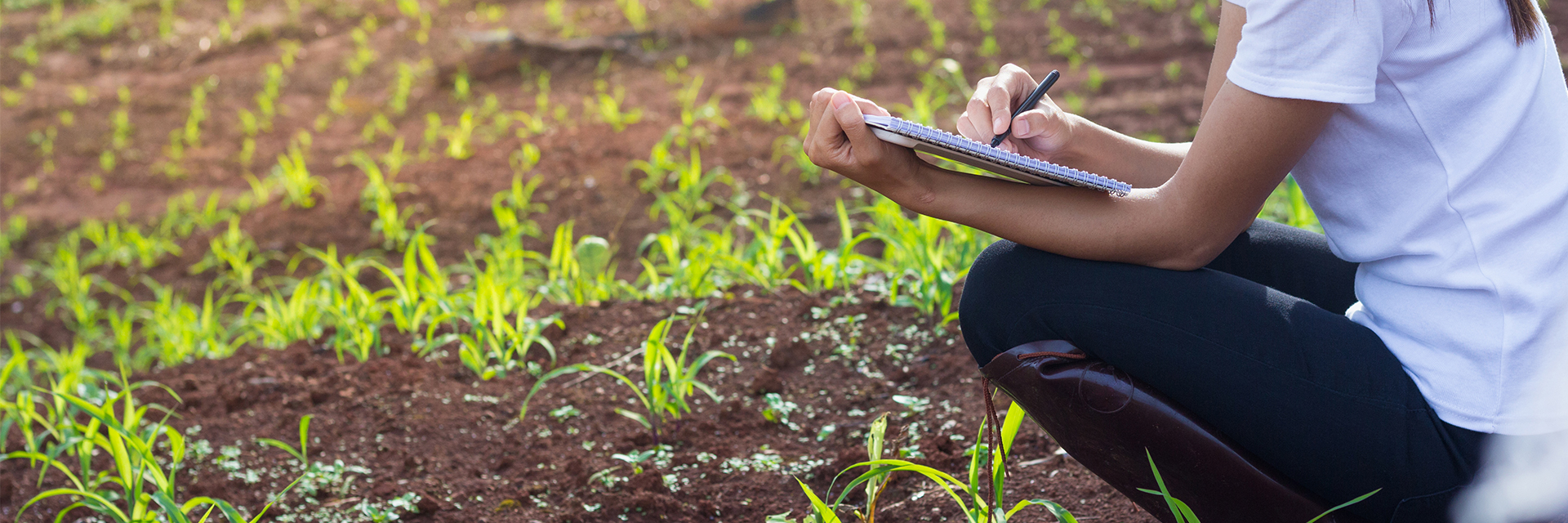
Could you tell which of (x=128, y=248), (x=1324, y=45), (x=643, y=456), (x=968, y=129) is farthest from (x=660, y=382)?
(x=128, y=248)

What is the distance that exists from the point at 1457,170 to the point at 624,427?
1413 mm

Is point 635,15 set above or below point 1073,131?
below

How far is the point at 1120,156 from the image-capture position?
1.42 m

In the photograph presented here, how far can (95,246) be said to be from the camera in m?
4.38

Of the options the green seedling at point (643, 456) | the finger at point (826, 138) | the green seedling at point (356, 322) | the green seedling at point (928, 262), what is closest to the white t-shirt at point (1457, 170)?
the finger at point (826, 138)

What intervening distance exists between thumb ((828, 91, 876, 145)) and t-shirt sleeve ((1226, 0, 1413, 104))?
1.33ft

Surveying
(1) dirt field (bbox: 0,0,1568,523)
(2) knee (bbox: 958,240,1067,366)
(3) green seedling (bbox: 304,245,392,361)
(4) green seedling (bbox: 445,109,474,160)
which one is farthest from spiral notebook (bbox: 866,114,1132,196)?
(4) green seedling (bbox: 445,109,474,160)

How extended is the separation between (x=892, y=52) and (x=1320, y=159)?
4.14m

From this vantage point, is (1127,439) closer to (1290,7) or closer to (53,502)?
(1290,7)

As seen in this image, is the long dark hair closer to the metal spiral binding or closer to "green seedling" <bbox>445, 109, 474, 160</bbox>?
the metal spiral binding

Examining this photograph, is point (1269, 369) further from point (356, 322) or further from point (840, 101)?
point (356, 322)

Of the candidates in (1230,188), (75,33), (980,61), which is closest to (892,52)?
(980,61)

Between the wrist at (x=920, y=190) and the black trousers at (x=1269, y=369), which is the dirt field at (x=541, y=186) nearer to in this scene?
the black trousers at (x=1269, y=369)

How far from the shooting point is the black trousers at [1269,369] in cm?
110
